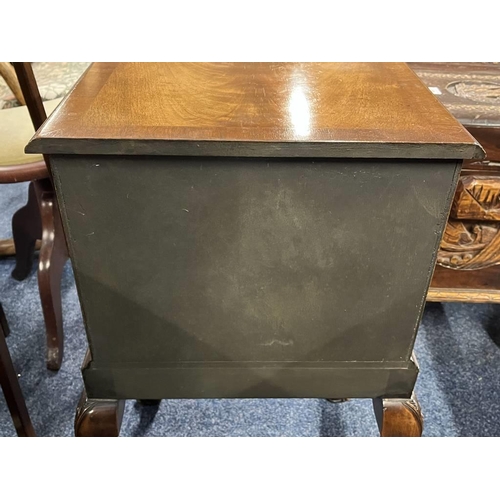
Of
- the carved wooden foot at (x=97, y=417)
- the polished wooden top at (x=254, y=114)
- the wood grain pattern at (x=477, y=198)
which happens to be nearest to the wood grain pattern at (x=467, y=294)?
the wood grain pattern at (x=477, y=198)

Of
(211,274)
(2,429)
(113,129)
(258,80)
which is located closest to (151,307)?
(211,274)

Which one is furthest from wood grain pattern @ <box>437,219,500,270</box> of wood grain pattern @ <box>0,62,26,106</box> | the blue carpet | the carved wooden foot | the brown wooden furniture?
wood grain pattern @ <box>0,62,26,106</box>

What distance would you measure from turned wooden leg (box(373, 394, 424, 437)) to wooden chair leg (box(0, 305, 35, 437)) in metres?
0.63

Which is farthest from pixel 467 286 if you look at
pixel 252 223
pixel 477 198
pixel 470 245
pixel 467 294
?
pixel 252 223

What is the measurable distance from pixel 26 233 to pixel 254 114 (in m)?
1.06

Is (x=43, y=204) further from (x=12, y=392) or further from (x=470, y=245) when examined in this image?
(x=470, y=245)

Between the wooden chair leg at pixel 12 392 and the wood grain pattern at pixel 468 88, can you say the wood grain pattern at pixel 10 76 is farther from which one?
the wood grain pattern at pixel 468 88

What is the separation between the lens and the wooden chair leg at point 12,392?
2.92 feet

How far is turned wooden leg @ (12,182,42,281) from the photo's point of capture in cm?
139

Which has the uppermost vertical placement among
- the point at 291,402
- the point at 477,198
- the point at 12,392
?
the point at 477,198

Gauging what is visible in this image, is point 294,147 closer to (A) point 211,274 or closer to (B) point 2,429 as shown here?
(A) point 211,274

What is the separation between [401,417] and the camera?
27.8 inches

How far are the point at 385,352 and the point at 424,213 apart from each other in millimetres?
206

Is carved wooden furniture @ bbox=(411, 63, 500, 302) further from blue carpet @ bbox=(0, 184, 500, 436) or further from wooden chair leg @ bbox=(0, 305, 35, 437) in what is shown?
wooden chair leg @ bbox=(0, 305, 35, 437)
